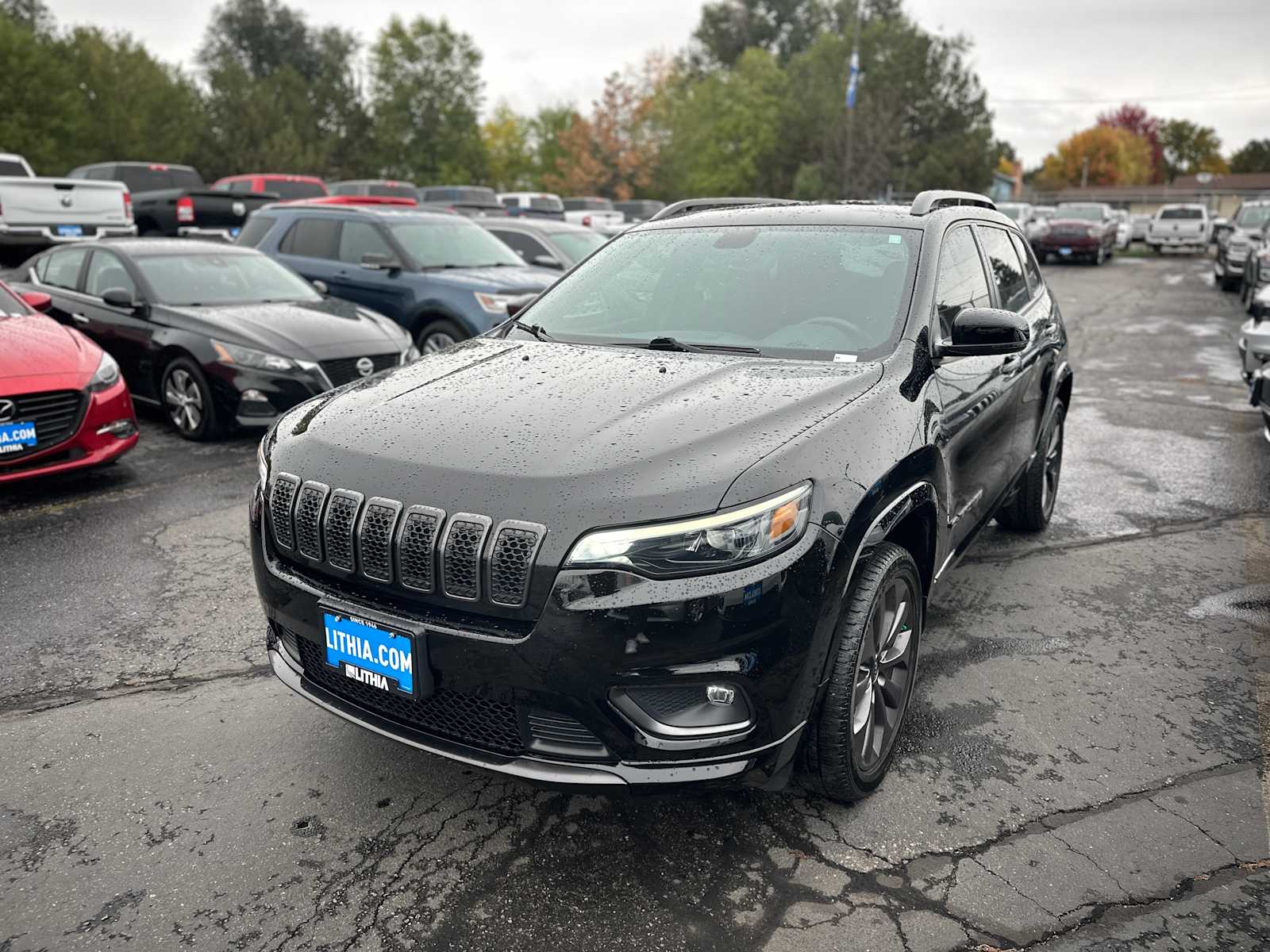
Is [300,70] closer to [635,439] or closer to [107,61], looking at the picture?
[107,61]

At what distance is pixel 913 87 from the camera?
52406mm

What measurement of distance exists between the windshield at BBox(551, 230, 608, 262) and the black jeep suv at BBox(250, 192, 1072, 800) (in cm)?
916

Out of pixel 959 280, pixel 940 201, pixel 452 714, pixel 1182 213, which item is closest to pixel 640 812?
pixel 452 714

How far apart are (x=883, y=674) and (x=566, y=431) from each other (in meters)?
1.28

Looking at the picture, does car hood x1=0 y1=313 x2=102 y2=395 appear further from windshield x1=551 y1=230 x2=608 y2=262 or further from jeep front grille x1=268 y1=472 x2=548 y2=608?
windshield x1=551 y1=230 x2=608 y2=262

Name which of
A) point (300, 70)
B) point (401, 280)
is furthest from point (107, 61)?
point (401, 280)

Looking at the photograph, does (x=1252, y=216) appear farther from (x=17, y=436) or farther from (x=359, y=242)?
(x=17, y=436)

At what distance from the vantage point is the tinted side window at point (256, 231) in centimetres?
1103

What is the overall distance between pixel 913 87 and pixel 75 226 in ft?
155

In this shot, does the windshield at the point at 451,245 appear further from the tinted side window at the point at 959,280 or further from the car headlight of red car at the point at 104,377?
the tinted side window at the point at 959,280

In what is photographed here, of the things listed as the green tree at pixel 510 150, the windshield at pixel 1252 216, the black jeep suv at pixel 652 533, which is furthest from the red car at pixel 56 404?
the green tree at pixel 510 150

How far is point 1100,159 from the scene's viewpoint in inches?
4031

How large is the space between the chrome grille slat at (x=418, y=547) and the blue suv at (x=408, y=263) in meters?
6.93

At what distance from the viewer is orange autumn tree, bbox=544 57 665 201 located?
201ft
